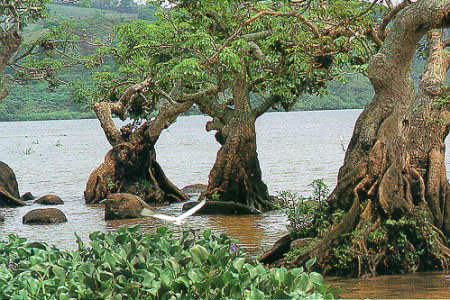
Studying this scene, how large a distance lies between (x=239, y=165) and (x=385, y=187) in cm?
1016

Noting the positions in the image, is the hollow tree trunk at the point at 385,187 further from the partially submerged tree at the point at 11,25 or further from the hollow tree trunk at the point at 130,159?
the hollow tree trunk at the point at 130,159

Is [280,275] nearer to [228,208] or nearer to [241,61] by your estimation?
[241,61]

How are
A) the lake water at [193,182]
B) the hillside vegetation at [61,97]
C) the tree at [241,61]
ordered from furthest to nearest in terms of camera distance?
the hillside vegetation at [61,97] → the tree at [241,61] → the lake water at [193,182]

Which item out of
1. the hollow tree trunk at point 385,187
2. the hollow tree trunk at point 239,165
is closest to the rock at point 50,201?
the hollow tree trunk at point 239,165

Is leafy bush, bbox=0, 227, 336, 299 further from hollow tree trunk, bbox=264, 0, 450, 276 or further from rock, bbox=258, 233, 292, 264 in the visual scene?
rock, bbox=258, 233, 292, 264

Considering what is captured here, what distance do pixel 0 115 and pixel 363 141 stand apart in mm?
147213

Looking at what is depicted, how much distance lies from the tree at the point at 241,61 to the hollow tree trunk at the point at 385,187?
124 cm

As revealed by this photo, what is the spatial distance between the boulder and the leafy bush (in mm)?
19437

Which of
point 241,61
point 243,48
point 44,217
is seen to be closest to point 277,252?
point 243,48

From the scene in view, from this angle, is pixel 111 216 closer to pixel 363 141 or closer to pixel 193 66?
pixel 193 66

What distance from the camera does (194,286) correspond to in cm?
719

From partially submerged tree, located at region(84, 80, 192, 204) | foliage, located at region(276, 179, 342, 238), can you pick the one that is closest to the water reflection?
foliage, located at region(276, 179, 342, 238)

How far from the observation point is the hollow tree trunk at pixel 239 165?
77.6 feet

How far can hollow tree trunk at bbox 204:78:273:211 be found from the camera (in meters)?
23.7
